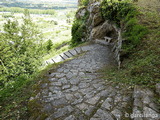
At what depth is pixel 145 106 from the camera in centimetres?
230

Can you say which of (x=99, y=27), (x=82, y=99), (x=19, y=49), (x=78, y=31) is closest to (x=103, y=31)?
(x=99, y=27)

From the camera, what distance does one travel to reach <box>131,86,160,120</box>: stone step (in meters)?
2.11

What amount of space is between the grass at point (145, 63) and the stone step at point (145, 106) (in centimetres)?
34

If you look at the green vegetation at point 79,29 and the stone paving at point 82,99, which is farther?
the green vegetation at point 79,29

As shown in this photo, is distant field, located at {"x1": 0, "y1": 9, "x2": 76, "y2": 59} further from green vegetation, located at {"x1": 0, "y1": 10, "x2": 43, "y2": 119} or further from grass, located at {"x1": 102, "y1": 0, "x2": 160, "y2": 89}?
grass, located at {"x1": 102, "y1": 0, "x2": 160, "y2": 89}

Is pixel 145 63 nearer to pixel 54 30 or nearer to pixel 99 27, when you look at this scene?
pixel 99 27

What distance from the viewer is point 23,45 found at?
1362cm

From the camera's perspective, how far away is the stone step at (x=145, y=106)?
211 centimetres

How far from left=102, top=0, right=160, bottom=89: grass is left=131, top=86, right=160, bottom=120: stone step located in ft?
1.11

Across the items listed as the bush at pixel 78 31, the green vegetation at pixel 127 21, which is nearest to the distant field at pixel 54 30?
the bush at pixel 78 31

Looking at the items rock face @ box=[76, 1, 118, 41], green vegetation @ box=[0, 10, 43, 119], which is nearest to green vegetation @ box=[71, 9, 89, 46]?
rock face @ box=[76, 1, 118, 41]

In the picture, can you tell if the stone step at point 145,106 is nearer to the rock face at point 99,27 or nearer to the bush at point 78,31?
the rock face at point 99,27

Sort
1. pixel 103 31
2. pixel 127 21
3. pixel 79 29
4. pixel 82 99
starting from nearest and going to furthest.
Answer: pixel 82 99 → pixel 127 21 → pixel 103 31 → pixel 79 29

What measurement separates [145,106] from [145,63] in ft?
Result: 6.10
